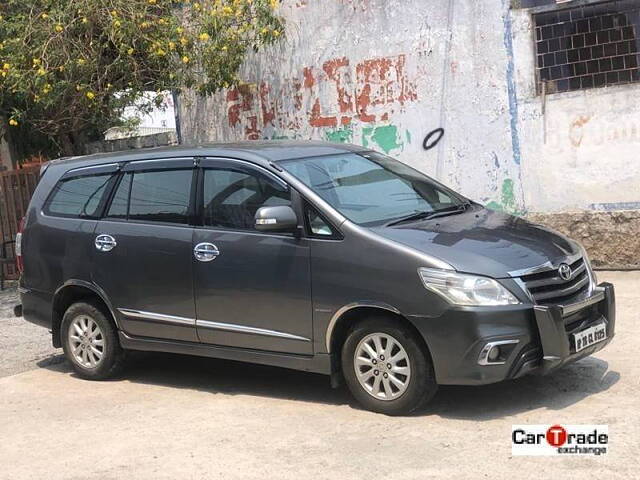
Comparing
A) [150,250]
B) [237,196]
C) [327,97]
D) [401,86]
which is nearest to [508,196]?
[401,86]

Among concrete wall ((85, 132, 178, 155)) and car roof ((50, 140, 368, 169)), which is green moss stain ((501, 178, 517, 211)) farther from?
concrete wall ((85, 132, 178, 155))

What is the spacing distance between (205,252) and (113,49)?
647cm

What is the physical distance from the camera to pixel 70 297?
304 inches

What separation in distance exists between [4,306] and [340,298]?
714 centimetres

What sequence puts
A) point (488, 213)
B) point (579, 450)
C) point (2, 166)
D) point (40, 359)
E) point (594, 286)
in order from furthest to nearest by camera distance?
point (2, 166) < point (40, 359) < point (488, 213) < point (594, 286) < point (579, 450)

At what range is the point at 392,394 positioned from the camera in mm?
5848

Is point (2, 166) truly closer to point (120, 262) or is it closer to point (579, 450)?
point (120, 262)

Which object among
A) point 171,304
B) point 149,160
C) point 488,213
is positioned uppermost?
point 149,160

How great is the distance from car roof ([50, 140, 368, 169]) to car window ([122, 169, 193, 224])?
0.52 feet

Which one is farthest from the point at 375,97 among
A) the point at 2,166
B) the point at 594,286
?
the point at 2,166

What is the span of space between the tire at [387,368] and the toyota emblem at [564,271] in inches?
39.4

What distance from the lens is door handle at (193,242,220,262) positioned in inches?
260

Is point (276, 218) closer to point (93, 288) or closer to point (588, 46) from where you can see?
point (93, 288)

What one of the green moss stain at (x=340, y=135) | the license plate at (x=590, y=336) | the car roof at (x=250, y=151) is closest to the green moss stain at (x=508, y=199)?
the green moss stain at (x=340, y=135)
